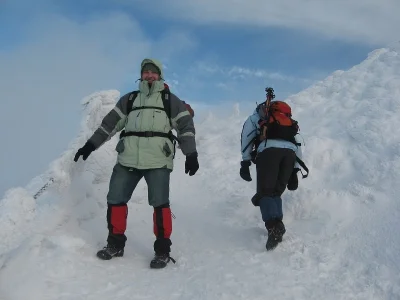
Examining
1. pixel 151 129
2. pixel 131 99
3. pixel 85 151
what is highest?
pixel 131 99

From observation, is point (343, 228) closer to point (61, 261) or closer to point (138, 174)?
point (138, 174)

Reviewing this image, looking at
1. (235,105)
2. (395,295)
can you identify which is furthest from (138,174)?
(235,105)

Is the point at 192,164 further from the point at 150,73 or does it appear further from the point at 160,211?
the point at 150,73

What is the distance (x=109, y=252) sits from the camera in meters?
5.43

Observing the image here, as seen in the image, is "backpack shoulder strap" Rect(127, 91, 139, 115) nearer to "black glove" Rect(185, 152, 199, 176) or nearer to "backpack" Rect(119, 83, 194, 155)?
"backpack" Rect(119, 83, 194, 155)

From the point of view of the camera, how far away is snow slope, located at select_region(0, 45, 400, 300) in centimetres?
434

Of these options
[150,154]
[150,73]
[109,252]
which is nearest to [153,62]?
[150,73]

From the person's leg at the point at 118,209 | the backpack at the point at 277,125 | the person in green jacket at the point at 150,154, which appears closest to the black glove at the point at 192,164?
the person in green jacket at the point at 150,154

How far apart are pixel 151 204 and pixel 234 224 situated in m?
1.84

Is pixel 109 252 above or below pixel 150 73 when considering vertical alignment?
below

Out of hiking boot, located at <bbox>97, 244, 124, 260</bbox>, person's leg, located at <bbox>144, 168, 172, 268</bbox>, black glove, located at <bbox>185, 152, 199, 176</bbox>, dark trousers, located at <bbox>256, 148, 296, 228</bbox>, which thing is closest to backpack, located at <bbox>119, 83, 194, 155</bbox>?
black glove, located at <bbox>185, 152, 199, 176</bbox>

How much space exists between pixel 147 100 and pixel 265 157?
65.5 inches

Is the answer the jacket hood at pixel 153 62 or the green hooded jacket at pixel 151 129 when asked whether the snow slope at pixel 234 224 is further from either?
the jacket hood at pixel 153 62

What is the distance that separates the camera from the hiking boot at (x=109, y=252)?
17.5 feet
